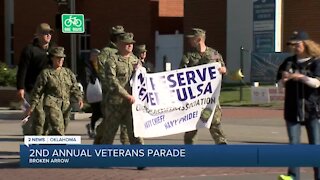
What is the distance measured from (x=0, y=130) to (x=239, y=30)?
18.6 metres

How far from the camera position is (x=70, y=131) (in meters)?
16.3

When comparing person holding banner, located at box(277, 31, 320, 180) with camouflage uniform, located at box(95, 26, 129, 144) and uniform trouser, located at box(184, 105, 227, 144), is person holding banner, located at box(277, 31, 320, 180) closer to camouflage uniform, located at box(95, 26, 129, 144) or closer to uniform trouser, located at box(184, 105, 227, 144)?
uniform trouser, located at box(184, 105, 227, 144)

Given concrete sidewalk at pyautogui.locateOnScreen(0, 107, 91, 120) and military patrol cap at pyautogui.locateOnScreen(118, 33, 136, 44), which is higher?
military patrol cap at pyautogui.locateOnScreen(118, 33, 136, 44)

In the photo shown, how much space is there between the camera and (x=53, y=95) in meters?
10.4

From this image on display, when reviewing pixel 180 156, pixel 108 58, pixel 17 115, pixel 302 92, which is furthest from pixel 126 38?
pixel 17 115

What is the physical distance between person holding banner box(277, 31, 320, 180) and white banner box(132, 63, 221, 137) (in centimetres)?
183

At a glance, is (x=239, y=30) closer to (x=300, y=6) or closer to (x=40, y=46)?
(x=300, y=6)

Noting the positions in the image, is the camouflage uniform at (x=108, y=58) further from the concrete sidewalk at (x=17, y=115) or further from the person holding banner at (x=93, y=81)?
the concrete sidewalk at (x=17, y=115)

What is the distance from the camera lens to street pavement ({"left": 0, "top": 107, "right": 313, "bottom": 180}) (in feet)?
33.2

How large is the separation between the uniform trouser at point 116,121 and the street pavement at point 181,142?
462 mm

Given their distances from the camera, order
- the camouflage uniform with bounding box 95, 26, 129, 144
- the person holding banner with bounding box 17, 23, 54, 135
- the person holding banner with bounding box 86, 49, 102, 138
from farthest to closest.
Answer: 1. the person holding banner with bounding box 86, 49, 102, 138
2. the person holding banner with bounding box 17, 23, 54, 135
3. the camouflage uniform with bounding box 95, 26, 129, 144

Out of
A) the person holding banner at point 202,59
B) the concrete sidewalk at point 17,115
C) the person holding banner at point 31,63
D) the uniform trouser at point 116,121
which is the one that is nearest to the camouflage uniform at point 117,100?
the uniform trouser at point 116,121

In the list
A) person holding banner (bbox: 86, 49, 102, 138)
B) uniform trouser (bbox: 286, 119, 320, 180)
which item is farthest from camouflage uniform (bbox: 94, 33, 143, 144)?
person holding banner (bbox: 86, 49, 102, 138)

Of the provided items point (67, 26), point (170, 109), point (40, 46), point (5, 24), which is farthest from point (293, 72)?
point (5, 24)
